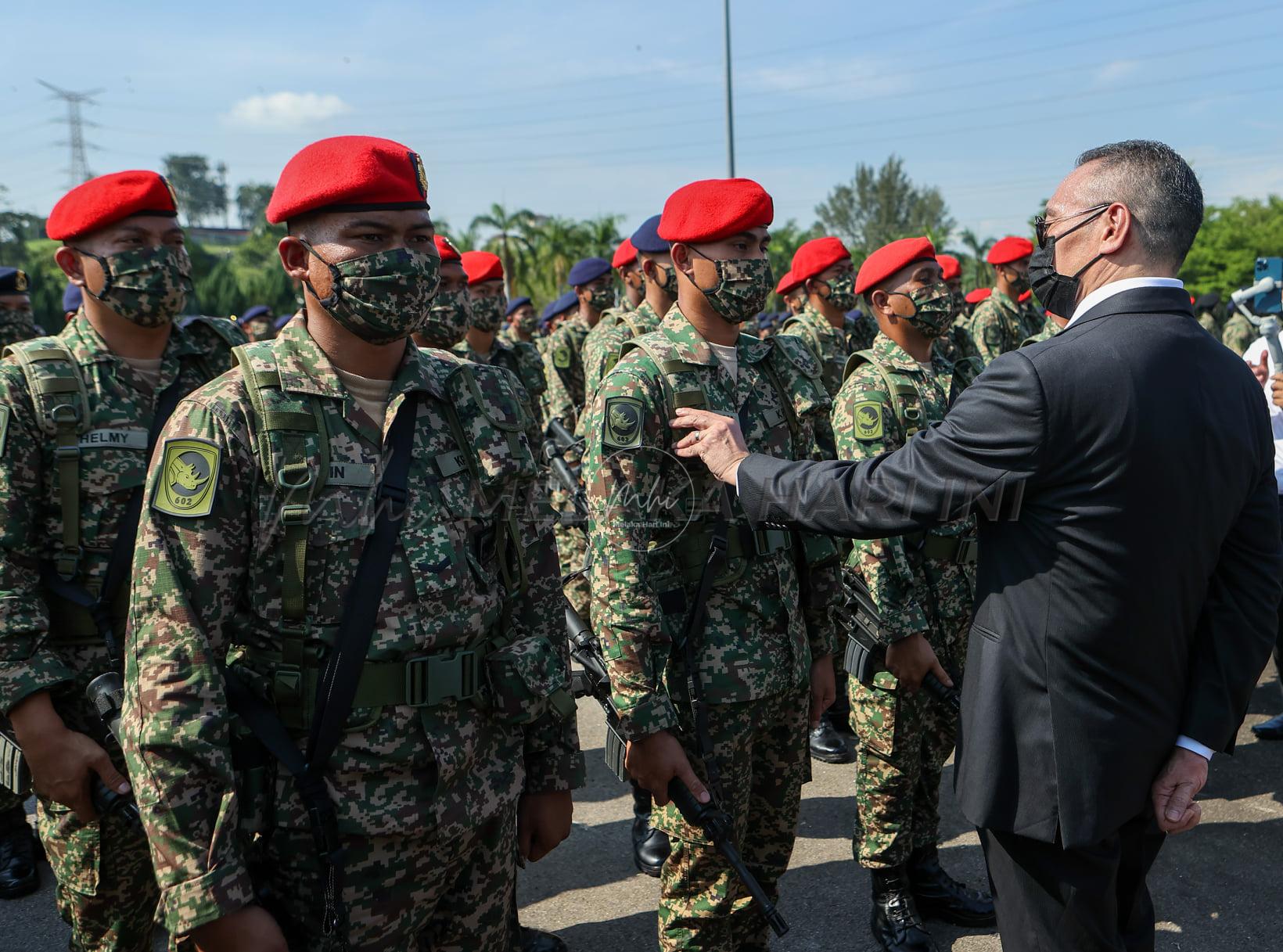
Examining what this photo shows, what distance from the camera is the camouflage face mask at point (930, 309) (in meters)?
3.80

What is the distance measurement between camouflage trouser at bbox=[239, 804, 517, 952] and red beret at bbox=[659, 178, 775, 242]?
1.80 m

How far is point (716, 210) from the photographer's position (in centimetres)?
301

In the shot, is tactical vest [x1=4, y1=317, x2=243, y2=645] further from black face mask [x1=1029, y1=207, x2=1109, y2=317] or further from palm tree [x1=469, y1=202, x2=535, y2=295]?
palm tree [x1=469, y1=202, x2=535, y2=295]

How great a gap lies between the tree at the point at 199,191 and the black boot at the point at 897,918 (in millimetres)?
151540

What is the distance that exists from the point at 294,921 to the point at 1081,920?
5.54 feet

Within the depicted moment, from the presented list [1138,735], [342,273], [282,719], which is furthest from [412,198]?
[1138,735]

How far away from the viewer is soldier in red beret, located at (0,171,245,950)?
258 cm

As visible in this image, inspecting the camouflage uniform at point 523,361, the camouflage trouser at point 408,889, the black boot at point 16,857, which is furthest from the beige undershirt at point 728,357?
the camouflage uniform at point 523,361

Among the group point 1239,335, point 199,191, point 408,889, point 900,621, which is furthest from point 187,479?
point 199,191

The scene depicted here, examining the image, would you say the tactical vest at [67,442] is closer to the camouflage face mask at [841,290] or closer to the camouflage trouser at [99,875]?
the camouflage trouser at [99,875]

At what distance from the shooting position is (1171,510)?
1981 millimetres

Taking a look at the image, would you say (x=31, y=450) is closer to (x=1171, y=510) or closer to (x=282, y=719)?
(x=282, y=719)

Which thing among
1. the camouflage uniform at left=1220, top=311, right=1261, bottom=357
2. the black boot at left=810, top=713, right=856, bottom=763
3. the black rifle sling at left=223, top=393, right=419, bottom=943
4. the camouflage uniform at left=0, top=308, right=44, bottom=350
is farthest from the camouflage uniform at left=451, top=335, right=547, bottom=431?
the camouflage uniform at left=1220, top=311, right=1261, bottom=357

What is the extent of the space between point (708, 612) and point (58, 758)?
5.95 feet
